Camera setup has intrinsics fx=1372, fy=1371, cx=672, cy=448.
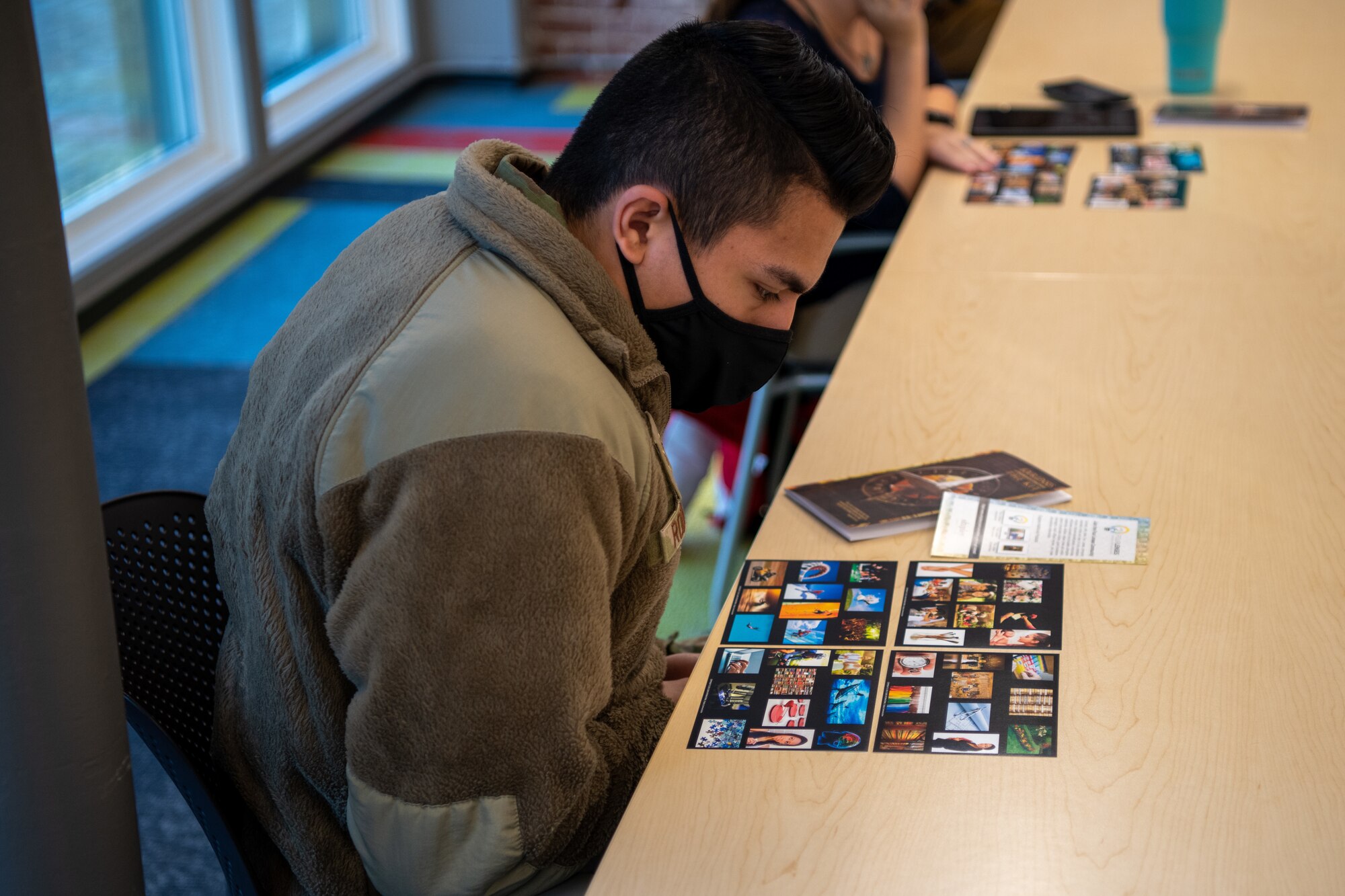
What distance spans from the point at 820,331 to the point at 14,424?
1873mm

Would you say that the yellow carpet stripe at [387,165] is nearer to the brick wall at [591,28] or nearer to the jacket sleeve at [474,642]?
the brick wall at [591,28]

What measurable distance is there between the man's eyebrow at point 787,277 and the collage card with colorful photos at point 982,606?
0.32m

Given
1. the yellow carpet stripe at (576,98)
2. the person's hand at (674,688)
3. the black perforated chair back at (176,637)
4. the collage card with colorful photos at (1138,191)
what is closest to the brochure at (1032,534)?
the person's hand at (674,688)

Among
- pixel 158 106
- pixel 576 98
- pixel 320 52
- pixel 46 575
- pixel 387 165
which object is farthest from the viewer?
pixel 576 98

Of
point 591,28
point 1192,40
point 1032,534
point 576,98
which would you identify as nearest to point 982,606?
point 1032,534

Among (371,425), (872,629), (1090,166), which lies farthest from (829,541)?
(1090,166)

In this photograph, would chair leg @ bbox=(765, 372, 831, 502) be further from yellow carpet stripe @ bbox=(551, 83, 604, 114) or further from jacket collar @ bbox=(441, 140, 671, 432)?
yellow carpet stripe @ bbox=(551, 83, 604, 114)

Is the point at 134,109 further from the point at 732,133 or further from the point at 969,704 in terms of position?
the point at 969,704

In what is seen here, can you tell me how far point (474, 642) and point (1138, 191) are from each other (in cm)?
190

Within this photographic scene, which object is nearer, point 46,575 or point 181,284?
point 46,575

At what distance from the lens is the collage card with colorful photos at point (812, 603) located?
1255 mm

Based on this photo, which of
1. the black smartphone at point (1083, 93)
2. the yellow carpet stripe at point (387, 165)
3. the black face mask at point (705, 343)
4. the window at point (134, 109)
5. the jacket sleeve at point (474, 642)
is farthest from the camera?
the yellow carpet stripe at point (387, 165)

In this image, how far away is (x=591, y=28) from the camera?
650 cm

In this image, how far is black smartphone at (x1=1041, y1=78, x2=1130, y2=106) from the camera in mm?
3029
